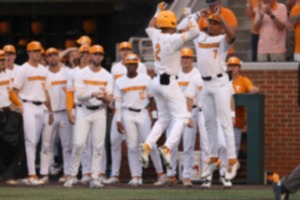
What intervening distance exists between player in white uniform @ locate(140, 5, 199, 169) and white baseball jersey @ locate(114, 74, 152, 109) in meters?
2.19

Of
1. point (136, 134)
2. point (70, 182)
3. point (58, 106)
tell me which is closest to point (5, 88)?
point (58, 106)

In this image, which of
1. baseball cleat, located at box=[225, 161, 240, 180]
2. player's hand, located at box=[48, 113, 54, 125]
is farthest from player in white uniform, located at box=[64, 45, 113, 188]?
baseball cleat, located at box=[225, 161, 240, 180]

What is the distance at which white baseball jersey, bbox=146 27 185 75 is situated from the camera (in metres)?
20.0

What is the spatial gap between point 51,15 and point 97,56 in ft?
30.3

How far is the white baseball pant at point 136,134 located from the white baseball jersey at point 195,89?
3.00 feet

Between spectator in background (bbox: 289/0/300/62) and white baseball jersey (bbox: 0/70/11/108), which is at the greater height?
spectator in background (bbox: 289/0/300/62)

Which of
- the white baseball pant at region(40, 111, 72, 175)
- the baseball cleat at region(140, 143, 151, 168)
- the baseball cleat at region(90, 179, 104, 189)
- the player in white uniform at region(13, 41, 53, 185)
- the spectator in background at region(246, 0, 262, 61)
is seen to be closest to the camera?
the baseball cleat at region(140, 143, 151, 168)

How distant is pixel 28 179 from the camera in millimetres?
22438

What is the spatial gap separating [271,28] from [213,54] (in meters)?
3.99

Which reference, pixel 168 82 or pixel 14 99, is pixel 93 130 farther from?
pixel 168 82

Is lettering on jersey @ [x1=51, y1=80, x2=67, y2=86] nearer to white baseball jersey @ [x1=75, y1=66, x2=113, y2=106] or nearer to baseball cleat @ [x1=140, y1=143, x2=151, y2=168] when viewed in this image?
white baseball jersey @ [x1=75, y1=66, x2=113, y2=106]

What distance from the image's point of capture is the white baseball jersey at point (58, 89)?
23.8m

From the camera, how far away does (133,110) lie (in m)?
22.6

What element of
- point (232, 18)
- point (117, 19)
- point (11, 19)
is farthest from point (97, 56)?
point (11, 19)
